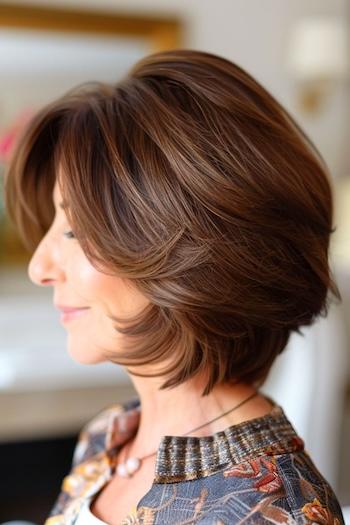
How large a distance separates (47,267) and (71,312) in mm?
65

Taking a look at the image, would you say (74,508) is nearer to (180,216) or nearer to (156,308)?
(156,308)

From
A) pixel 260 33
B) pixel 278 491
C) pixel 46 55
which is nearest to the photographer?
pixel 278 491

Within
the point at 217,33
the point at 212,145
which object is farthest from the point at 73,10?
the point at 212,145

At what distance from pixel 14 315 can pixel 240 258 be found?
5.14ft

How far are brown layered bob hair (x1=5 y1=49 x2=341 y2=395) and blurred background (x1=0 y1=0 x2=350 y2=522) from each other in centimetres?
82

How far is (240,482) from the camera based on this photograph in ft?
2.52

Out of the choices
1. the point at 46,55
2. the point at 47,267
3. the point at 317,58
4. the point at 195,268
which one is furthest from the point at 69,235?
the point at 317,58

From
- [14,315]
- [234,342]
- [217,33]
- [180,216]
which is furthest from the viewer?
[217,33]

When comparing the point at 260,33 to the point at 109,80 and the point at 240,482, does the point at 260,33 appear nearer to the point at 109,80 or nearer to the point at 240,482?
the point at 109,80

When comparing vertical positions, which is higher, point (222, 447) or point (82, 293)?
point (82, 293)

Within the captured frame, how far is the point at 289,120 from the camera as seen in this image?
0.91m

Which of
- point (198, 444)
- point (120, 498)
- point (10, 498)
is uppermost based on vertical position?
point (198, 444)

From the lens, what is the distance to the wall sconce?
9.37 feet

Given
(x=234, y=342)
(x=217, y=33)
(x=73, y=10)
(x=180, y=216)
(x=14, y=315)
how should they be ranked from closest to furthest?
(x=180, y=216), (x=234, y=342), (x=14, y=315), (x=73, y=10), (x=217, y=33)
